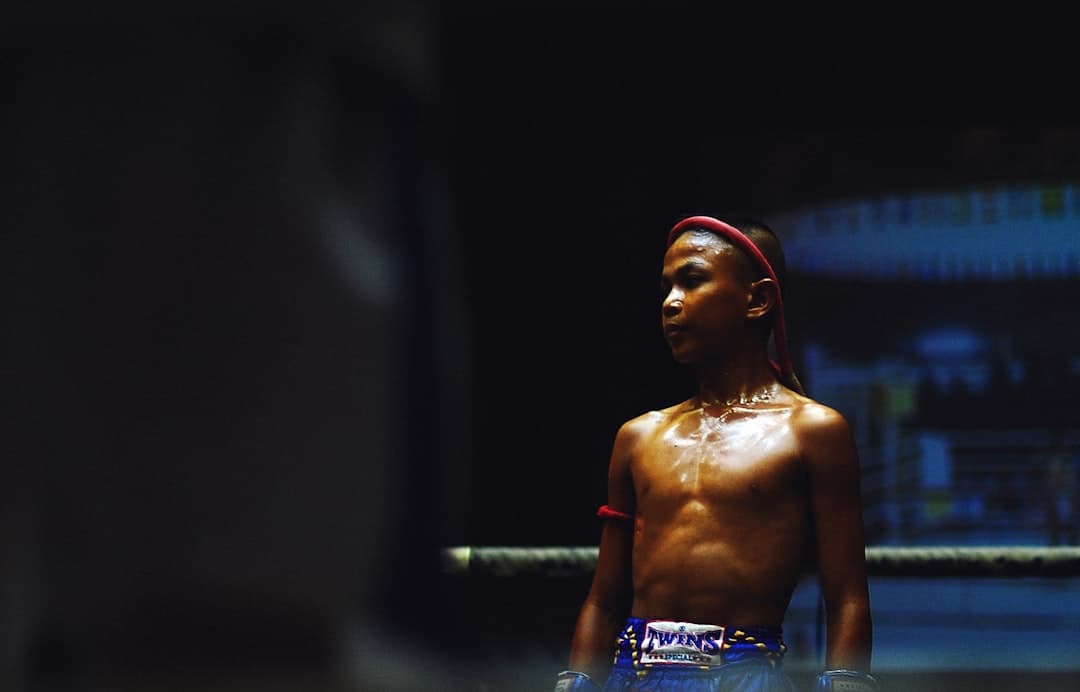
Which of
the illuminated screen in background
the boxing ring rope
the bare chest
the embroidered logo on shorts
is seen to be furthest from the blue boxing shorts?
the illuminated screen in background

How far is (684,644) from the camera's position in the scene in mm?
2213

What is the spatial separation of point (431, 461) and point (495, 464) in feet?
3.54

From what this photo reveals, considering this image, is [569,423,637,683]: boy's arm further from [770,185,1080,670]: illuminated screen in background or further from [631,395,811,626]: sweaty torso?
[770,185,1080,670]: illuminated screen in background

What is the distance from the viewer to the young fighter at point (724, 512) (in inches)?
86.7

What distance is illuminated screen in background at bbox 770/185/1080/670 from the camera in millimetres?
4633

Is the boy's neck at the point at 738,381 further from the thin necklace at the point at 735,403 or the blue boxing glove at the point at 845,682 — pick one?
the blue boxing glove at the point at 845,682

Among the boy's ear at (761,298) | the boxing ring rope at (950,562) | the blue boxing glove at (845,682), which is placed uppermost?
the boy's ear at (761,298)

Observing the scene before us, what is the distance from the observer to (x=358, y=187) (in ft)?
8.42

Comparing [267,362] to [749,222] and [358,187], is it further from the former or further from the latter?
[749,222]

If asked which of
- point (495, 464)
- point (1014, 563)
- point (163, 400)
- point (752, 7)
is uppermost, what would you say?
point (752, 7)

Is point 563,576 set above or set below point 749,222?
below

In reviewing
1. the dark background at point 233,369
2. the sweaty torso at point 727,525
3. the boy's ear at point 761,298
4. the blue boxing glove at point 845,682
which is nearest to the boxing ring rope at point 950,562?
the dark background at point 233,369

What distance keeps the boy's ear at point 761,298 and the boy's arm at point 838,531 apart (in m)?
0.23

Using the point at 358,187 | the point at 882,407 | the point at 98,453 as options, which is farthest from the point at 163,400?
the point at 882,407
